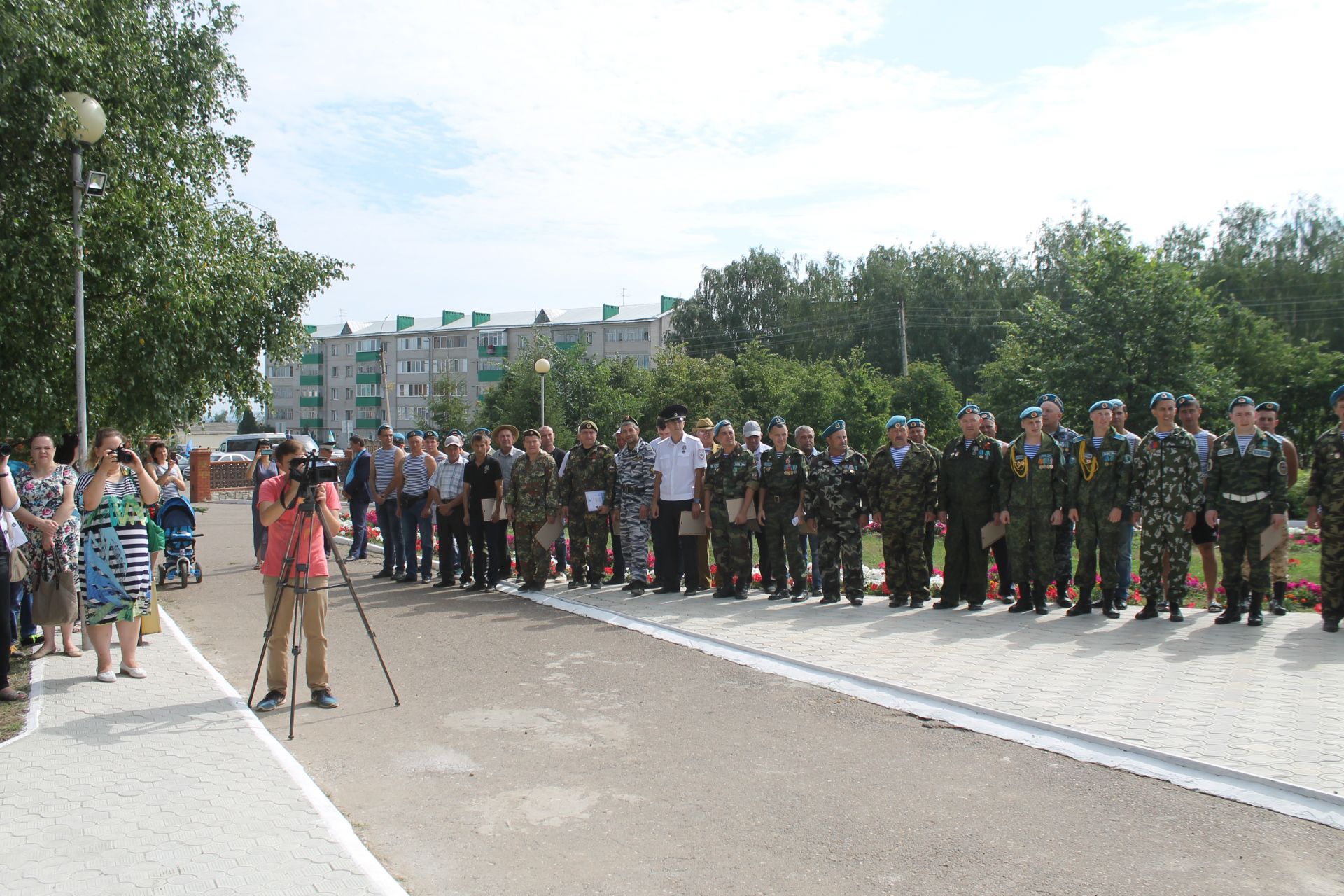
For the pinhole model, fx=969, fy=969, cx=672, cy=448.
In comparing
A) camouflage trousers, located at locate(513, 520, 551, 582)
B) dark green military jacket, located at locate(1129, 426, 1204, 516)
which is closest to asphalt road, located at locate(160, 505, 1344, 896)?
camouflage trousers, located at locate(513, 520, 551, 582)

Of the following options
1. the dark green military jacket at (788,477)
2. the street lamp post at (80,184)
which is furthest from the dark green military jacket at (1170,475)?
the street lamp post at (80,184)

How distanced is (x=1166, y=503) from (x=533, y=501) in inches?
271

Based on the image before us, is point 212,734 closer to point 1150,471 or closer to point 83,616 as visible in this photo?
point 83,616

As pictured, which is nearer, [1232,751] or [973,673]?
[1232,751]

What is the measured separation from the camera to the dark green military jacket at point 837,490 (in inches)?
412

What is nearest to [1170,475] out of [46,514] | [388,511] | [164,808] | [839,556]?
[839,556]

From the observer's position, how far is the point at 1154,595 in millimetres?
9070

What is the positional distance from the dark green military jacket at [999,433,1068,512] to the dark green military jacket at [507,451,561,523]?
5.21m

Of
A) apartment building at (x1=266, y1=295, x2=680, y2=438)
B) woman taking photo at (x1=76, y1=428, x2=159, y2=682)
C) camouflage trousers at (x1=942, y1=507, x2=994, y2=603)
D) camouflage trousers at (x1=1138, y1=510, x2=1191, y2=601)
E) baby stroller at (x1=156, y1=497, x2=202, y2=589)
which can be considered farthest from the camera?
apartment building at (x1=266, y1=295, x2=680, y2=438)

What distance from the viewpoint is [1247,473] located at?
8734 millimetres

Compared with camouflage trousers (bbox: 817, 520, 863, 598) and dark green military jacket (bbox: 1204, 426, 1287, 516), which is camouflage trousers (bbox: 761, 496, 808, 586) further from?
dark green military jacket (bbox: 1204, 426, 1287, 516)

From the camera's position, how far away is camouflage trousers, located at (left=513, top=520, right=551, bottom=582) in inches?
473

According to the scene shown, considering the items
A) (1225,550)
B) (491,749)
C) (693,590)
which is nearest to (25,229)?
(693,590)

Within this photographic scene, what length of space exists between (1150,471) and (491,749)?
662 centimetres
